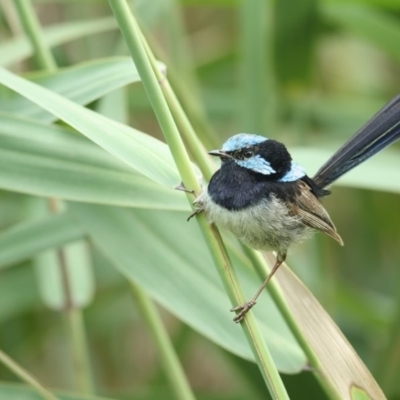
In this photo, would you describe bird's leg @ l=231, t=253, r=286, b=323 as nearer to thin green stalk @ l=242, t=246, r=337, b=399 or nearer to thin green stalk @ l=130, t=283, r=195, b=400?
thin green stalk @ l=242, t=246, r=337, b=399

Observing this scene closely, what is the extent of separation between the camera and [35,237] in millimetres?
1736

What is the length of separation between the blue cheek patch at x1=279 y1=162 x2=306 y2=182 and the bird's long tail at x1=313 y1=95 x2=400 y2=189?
0.09 m

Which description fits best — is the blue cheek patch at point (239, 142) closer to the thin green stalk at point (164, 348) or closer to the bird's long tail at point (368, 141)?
the bird's long tail at point (368, 141)

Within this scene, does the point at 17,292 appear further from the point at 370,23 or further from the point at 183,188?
the point at 370,23

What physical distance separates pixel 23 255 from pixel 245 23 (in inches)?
47.2

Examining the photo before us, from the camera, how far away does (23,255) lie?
171 centimetres

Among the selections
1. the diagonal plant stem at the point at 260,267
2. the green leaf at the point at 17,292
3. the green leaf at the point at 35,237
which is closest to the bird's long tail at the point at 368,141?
the diagonal plant stem at the point at 260,267

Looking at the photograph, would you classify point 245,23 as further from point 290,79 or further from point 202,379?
point 202,379

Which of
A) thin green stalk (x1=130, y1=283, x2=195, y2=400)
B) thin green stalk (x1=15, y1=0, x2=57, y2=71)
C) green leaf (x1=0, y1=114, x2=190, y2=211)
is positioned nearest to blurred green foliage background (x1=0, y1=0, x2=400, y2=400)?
thin green stalk (x1=15, y1=0, x2=57, y2=71)

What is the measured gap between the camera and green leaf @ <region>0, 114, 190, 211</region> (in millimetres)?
1396

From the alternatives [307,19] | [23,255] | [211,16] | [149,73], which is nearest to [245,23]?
[307,19]

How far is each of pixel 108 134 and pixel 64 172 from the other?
19 cm

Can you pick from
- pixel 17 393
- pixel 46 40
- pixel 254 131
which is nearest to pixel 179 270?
pixel 17 393

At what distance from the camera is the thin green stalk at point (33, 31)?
152 cm
